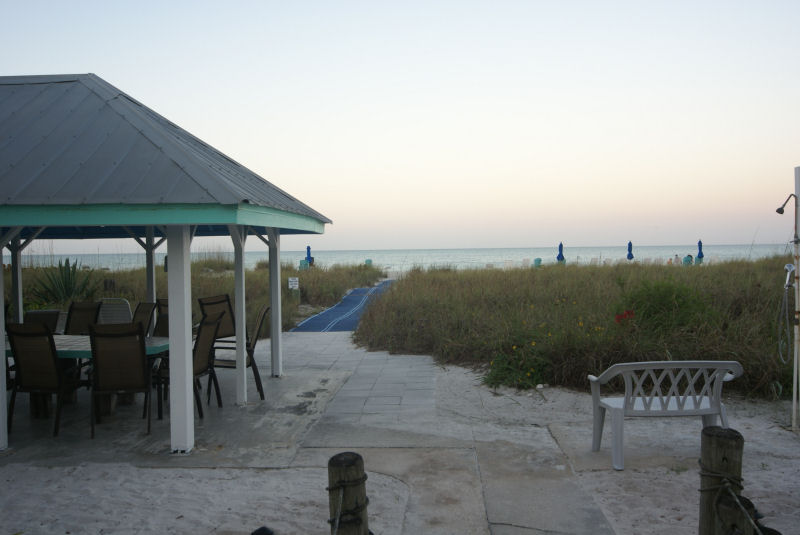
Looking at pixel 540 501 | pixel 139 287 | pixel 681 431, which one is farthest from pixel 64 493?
pixel 139 287

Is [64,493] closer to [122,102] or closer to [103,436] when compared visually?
[103,436]

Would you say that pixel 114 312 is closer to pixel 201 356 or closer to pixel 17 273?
pixel 17 273

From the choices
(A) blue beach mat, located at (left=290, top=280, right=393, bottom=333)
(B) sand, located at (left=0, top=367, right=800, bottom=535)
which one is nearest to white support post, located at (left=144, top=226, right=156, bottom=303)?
(A) blue beach mat, located at (left=290, top=280, right=393, bottom=333)

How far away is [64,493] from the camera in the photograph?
4078 millimetres

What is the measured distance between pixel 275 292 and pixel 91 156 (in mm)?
3093

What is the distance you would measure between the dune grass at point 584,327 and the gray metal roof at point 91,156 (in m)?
3.32

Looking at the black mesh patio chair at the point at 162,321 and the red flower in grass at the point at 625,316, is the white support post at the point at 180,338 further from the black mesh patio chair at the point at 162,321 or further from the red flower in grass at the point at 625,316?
the red flower in grass at the point at 625,316

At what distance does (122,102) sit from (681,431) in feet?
20.3

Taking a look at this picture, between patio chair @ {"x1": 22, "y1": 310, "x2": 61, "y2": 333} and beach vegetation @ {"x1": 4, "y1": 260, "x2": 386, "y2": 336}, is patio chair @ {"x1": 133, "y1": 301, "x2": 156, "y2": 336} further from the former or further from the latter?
beach vegetation @ {"x1": 4, "y1": 260, "x2": 386, "y2": 336}

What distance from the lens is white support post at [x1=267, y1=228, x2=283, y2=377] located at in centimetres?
746

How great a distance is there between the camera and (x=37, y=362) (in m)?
5.34

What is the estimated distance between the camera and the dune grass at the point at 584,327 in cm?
678

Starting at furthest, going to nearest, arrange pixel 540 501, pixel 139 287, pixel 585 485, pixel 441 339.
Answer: pixel 139 287, pixel 441 339, pixel 585 485, pixel 540 501

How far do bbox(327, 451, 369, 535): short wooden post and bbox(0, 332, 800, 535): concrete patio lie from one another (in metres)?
1.60
